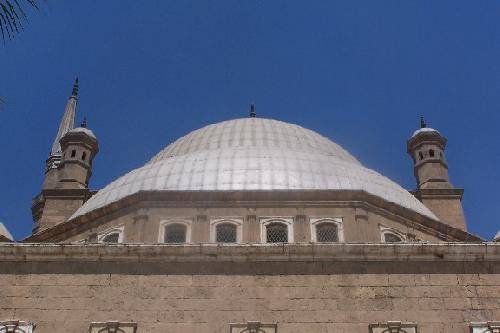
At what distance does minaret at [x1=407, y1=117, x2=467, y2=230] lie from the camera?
80.6ft

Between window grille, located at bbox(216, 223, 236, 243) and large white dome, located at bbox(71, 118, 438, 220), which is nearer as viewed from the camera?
window grille, located at bbox(216, 223, 236, 243)

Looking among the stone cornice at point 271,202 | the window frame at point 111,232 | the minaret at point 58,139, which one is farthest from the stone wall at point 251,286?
the minaret at point 58,139

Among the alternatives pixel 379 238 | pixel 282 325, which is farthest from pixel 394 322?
pixel 379 238

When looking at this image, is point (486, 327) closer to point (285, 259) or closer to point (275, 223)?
point (285, 259)

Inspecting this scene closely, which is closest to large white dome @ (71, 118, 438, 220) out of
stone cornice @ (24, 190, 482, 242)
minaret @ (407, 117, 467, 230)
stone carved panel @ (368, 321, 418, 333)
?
stone cornice @ (24, 190, 482, 242)

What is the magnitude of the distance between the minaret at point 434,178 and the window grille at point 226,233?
25.6 ft

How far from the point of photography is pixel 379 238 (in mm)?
19016

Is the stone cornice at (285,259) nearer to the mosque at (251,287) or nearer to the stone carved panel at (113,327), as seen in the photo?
the mosque at (251,287)

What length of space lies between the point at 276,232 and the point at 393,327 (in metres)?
6.23

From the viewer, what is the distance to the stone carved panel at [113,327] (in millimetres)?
13437

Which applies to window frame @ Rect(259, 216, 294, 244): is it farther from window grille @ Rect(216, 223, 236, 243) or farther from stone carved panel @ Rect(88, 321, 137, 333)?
stone carved panel @ Rect(88, 321, 137, 333)

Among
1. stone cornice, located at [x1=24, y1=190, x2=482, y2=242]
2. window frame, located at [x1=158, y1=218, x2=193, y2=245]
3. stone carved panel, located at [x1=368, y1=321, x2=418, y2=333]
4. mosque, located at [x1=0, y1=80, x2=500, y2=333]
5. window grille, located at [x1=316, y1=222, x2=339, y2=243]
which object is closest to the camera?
stone carved panel, located at [x1=368, y1=321, x2=418, y2=333]

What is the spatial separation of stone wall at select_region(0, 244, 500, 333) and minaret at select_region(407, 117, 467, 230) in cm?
1028

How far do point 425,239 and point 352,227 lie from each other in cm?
202
